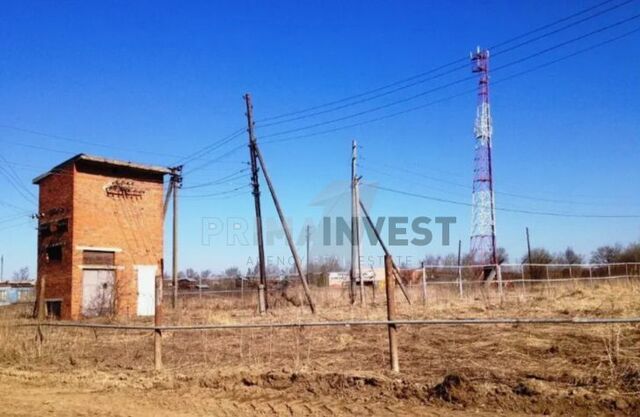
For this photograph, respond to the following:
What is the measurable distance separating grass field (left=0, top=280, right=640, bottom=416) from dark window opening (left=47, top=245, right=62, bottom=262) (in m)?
12.4

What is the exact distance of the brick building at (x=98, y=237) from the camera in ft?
82.3

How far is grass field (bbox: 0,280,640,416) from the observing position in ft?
21.9

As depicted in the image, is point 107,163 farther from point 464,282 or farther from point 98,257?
point 464,282

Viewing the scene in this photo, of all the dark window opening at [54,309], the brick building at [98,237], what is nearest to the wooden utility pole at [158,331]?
the brick building at [98,237]

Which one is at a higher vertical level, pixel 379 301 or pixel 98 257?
pixel 98 257

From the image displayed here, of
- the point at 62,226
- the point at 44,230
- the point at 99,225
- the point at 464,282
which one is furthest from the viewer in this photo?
the point at 44,230

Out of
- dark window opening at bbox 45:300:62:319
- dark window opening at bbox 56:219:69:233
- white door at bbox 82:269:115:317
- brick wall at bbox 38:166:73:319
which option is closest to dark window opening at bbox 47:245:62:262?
brick wall at bbox 38:166:73:319

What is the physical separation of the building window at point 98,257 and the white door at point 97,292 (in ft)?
1.25

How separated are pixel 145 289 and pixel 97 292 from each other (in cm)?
255

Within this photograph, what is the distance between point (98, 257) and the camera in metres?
25.9

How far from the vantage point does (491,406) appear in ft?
21.4

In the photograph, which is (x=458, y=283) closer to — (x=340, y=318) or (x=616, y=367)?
(x=340, y=318)

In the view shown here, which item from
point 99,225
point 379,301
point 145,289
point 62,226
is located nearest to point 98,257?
point 99,225

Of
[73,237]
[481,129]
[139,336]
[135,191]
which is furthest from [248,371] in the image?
[481,129]
